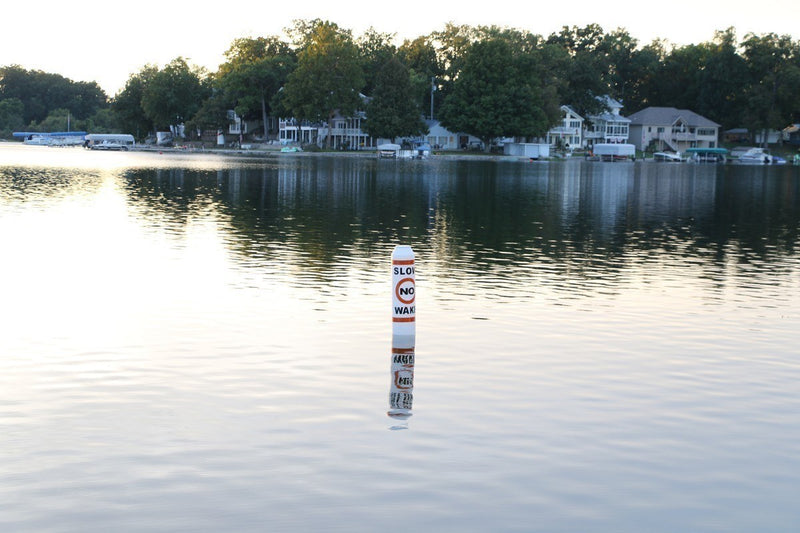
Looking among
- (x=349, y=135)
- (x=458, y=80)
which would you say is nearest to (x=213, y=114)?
(x=349, y=135)

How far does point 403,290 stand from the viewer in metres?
15.5

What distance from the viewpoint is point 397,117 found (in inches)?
6137

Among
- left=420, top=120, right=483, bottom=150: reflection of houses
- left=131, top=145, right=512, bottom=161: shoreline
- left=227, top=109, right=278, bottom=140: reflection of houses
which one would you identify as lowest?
left=131, top=145, right=512, bottom=161: shoreline

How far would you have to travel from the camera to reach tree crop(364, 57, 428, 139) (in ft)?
511

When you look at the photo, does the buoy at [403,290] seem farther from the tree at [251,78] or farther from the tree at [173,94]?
the tree at [173,94]

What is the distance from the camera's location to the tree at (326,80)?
15725 centimetres

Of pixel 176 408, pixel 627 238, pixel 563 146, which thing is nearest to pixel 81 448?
pixel 176 408

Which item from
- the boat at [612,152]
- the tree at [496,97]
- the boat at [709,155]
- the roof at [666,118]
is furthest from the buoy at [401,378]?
the roof at [666,118]

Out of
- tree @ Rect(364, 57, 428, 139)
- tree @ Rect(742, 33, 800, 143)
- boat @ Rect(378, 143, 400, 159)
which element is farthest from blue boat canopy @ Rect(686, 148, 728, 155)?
boat @ Rect(378, 143, 400, 159)

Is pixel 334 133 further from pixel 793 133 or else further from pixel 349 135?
pixel 793 133

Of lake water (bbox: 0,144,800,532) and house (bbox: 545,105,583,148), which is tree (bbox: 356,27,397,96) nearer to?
house (bbox: 545,105,583,148)

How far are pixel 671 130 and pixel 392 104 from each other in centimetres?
6278

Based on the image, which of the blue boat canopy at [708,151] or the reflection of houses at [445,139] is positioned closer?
the reflection of houses at [445,139]

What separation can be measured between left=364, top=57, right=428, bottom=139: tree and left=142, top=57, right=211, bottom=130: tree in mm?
53202
